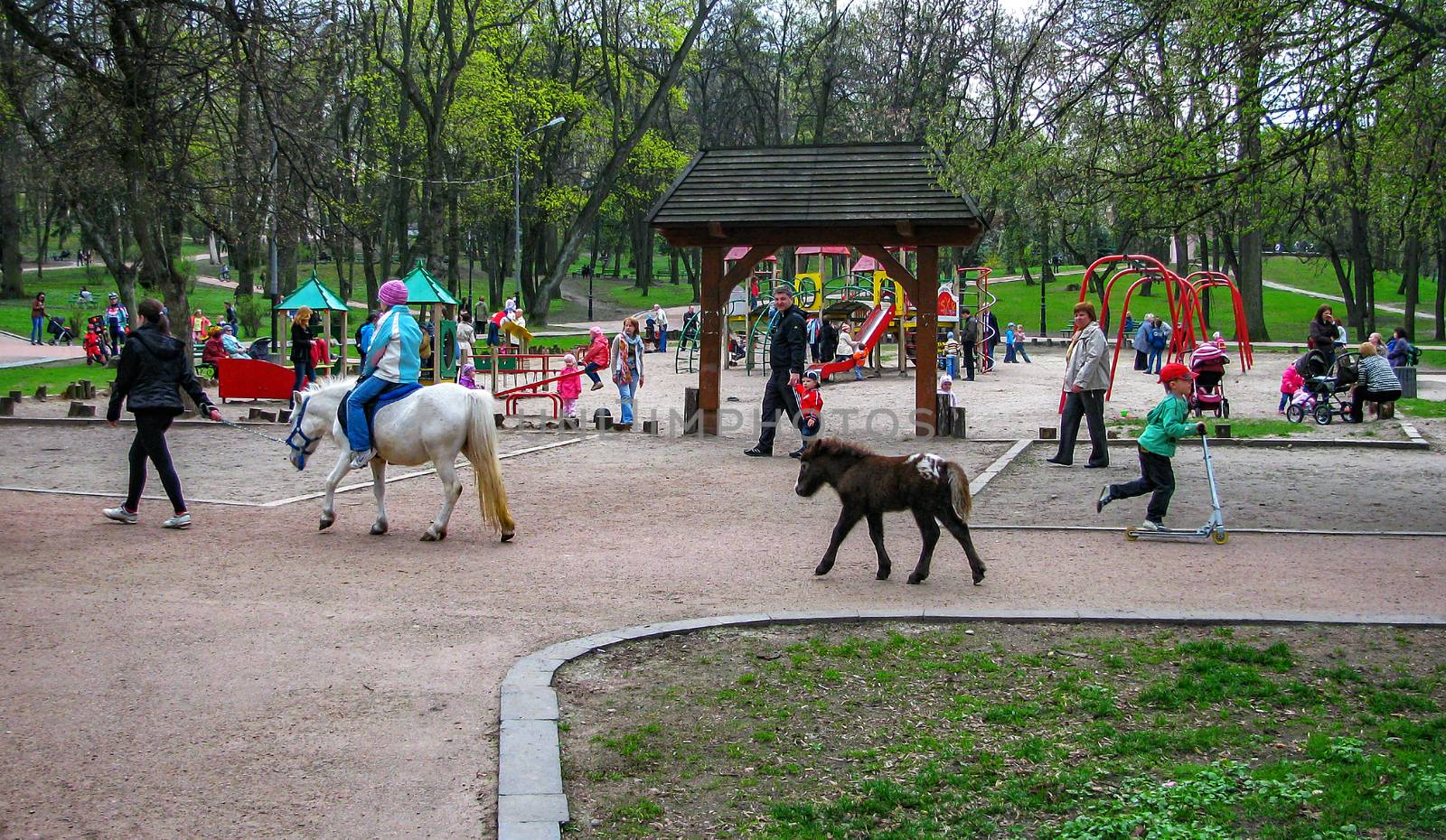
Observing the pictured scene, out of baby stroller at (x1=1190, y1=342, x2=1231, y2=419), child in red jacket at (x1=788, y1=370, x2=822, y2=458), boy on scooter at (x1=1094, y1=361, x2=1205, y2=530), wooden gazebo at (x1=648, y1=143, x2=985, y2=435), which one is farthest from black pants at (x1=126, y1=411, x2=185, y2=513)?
baby stroller at (x1=1190, y1=342, x2=1231, y2=419)

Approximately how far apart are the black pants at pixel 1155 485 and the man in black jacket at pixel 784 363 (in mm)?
5024

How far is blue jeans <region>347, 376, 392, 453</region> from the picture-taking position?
9.49m

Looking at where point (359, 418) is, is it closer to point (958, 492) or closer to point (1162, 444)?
point (958, 492)

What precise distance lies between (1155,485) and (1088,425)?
397 cm

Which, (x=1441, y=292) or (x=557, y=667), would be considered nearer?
(x=557, y=667)

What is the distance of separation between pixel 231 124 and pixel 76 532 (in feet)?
16.5

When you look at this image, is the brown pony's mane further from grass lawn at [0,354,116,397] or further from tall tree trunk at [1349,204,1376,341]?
tall tree trunk at [1349,204,1376,341]

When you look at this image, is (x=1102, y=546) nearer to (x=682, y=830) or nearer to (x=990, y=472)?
(x=990, y=472)

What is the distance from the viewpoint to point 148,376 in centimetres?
973

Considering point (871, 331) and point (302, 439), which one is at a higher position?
point (871, 331)

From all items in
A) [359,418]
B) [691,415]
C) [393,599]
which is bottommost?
[393,599]

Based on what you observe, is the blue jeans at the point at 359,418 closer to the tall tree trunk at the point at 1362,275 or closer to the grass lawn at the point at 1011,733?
the grass lawn at the point at 1011,733

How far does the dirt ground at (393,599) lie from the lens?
4.67 metres

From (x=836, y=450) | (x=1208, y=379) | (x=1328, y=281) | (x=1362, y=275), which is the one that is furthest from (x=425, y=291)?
(x=1328, y=281)
